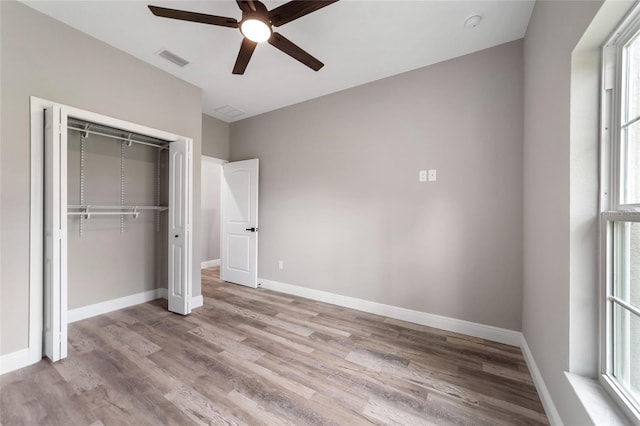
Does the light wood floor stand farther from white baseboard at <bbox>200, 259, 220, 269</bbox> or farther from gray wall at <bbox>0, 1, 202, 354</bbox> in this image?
white baseboard at <bbox>200, 259, 220, 269</bbox>

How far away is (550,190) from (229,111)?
411cm

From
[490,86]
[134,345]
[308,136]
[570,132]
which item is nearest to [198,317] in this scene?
[134,345]

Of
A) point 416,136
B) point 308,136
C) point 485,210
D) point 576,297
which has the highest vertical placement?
point 308,136

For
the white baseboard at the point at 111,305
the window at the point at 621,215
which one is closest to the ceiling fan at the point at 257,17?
the window at the point at 621,215

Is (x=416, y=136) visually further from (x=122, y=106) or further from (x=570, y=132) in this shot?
(x=122, y=106)

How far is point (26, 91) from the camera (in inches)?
78.2

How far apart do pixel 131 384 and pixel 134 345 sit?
61 centimetres

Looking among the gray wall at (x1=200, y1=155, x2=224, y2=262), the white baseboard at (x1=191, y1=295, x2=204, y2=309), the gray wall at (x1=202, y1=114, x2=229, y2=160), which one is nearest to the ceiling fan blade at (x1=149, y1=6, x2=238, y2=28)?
the gray wall at (x1=202, y1=114, x2=229, y2=160)

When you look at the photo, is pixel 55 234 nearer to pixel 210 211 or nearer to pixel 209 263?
pixel 209 263

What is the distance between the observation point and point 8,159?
1.88m

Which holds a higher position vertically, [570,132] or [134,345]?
[570,132]

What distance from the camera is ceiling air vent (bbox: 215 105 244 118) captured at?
3848mm

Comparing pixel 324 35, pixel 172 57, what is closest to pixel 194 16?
pixel 324 35

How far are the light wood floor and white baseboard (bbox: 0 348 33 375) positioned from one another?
80 millimetres
